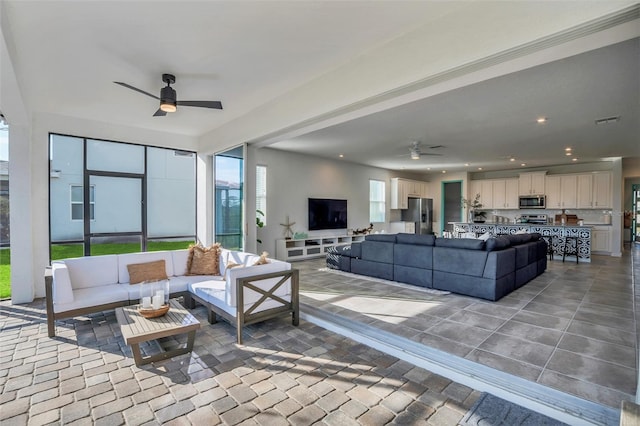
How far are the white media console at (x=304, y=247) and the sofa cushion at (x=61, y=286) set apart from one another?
14.9 ft

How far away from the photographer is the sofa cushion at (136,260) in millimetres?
4133

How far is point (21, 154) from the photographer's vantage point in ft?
14.8

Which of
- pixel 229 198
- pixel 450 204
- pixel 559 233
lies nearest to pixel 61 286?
pixel 229 198

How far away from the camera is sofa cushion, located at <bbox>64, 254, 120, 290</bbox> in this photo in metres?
3.79

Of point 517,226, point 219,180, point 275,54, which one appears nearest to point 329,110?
point 275,54

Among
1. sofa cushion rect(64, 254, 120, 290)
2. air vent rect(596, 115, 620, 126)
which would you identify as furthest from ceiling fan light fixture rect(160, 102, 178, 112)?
air vent rect(596, 115, 620, 126)

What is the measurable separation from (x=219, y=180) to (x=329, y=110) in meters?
3.37

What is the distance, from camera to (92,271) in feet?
12.8

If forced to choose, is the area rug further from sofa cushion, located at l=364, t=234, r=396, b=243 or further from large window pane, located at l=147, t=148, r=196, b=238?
large window pane, located at l=147, t=148, r=196, b=238

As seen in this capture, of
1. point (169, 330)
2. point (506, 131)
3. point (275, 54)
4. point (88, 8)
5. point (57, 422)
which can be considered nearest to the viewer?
point (57, 422)

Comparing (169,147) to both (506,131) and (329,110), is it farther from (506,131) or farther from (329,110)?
(506,131)

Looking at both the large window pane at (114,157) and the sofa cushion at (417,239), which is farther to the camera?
the large window pane at (114,157)

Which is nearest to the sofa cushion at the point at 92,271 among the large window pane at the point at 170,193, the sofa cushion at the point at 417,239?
the large window pane at the point at 170,193

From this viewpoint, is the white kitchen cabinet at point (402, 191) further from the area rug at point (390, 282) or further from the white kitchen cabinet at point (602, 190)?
the area rug at point (390, 282)
